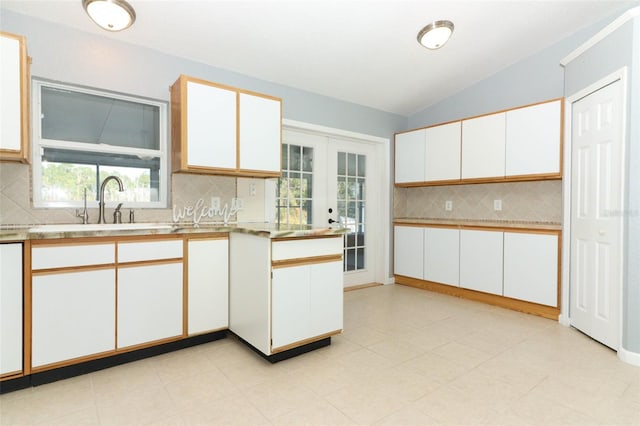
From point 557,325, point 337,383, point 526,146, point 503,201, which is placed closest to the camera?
point 337,383

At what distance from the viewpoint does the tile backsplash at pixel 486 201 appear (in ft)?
12.2

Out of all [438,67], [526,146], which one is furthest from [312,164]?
[526,146]

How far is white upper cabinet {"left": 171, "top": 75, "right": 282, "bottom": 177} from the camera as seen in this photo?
8.98 feet

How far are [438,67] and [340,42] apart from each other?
131 cm

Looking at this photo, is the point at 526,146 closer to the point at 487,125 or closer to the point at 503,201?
the point at 487,125

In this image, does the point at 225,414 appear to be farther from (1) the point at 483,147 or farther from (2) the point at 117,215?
(1) the point at 483,147

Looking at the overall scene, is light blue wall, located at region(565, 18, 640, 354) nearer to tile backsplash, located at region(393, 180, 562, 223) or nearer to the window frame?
tile backsplash, located at region(393, 180, 562, 223)

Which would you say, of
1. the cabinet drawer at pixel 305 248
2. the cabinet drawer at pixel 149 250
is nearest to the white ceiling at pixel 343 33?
the cabinet drawer at pixel 149 250

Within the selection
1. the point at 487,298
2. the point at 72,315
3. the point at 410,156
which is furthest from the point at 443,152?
the point at 72,315

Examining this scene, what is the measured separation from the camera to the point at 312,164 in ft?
13.7

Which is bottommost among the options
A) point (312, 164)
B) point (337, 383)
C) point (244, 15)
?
point (337, 383)

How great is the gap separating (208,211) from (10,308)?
5.01 feet

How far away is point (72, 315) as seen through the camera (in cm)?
210

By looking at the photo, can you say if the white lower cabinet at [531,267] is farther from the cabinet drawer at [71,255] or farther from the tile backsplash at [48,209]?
the cabinet drawer at [71,255]
